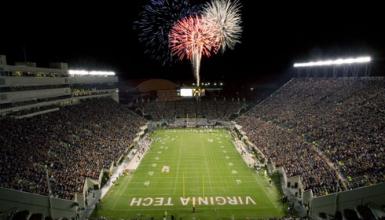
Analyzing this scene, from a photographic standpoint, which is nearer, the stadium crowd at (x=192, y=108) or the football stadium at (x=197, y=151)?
the football stadium at (x=197, y=151)

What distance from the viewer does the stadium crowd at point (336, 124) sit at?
27.9m

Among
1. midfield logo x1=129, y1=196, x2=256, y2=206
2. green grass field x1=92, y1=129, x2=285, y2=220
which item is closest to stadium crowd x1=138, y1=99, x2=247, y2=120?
green grass field x1=92, y1=129, x2=285, y2=220

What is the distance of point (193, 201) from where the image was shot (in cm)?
2906

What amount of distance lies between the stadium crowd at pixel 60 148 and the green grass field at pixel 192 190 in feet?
11.0

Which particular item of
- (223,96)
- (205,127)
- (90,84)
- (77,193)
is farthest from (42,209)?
(223,96)

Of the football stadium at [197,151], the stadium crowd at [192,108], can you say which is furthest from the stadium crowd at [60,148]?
the stadium crowd at [192,108]

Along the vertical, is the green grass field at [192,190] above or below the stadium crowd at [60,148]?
below

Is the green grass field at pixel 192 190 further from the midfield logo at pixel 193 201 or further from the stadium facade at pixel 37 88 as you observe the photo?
the stadium facade at pixel 37 88

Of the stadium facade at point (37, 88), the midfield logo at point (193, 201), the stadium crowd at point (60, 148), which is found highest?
the stadium facade at point (37, 88)

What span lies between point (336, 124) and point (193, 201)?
17.9 m

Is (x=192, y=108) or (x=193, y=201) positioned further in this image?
(x=192, y=108)

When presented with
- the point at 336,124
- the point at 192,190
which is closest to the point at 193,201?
the point at 192,190

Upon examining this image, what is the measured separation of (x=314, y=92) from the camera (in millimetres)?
55219

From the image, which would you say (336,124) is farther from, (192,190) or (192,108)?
(192,108)
